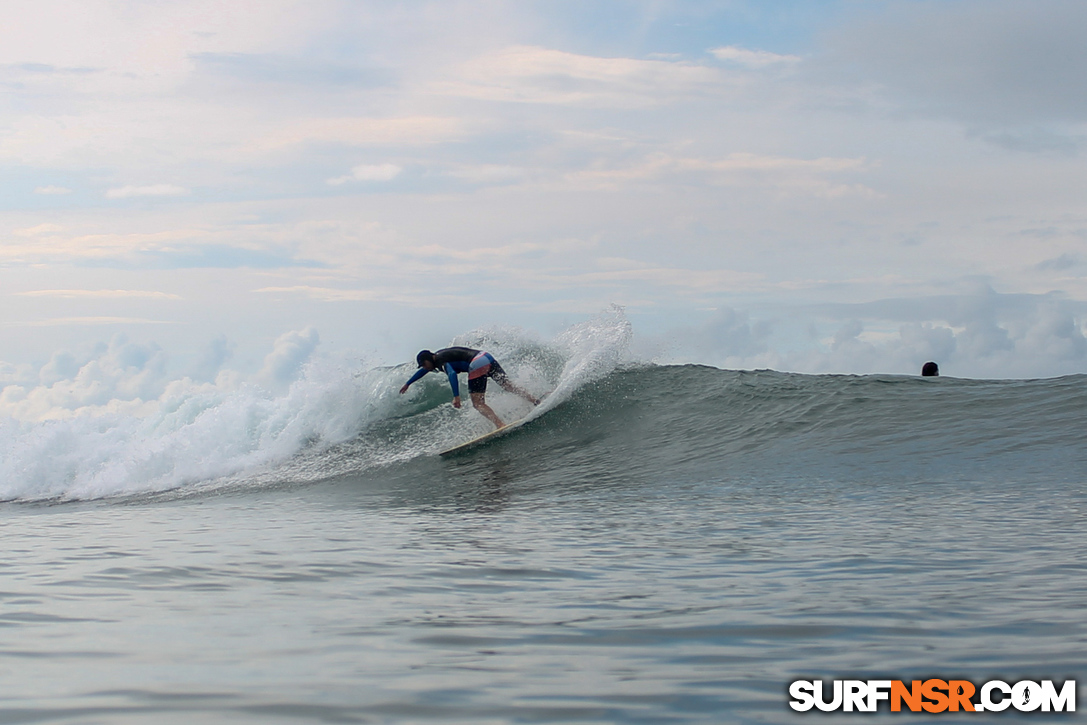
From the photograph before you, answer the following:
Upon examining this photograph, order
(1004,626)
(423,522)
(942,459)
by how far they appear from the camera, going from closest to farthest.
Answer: (1004,626), (423,522), (942,459)

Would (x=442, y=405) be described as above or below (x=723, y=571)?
above

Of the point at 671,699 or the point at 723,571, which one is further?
the point at 723,571

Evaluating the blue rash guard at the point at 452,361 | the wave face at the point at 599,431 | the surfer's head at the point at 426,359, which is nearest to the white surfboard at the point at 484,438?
the wave face at the point at 599,431

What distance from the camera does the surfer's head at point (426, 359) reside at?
43.8ft

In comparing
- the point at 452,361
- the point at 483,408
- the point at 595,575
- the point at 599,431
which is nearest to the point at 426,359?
the point at 452,361

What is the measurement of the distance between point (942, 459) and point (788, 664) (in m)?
7.04

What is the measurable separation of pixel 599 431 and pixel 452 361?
254 cm

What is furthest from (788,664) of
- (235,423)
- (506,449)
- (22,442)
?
(22,442)

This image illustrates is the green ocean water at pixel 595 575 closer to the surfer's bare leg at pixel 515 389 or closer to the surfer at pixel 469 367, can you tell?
the surfer at pixel 469 367

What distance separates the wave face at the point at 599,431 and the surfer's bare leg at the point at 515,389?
0.80ft

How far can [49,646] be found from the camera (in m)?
3.37

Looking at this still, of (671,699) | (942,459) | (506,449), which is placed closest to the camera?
(671,699)

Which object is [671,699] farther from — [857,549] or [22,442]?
[22,442]

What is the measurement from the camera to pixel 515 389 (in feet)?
46.8
